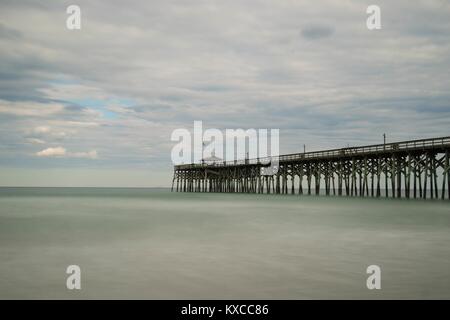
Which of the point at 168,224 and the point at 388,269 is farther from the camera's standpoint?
the point at 168,224

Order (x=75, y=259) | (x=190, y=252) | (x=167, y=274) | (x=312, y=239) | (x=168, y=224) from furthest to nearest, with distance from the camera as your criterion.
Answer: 1. (x=168, y=224)
2. (x=312, y=239)
3. (x=190, y=252)
4. (x=75, y=259)
5. (x=167, y=274)

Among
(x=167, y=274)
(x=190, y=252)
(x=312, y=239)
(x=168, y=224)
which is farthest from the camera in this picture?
(x=168, y=224)

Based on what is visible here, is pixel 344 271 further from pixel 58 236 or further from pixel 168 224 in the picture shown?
pixel 168 224

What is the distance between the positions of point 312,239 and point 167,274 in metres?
6.74

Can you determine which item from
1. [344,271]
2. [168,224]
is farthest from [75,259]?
[168,224]

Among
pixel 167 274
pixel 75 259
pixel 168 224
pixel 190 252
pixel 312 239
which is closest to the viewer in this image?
pixel 167 274

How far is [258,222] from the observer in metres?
21.0

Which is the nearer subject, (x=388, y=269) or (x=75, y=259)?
(x=388, y=269)

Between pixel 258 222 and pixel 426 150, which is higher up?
pixel 426 150
